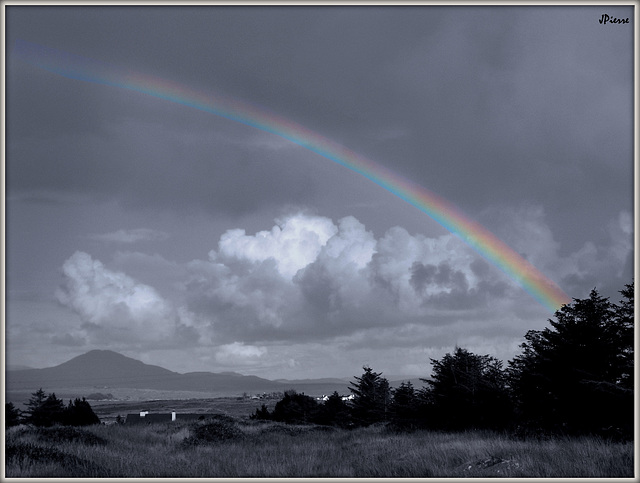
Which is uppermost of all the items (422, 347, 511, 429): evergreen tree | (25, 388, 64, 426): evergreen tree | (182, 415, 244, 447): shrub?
(422, 347, 511, 429): evergreen tree

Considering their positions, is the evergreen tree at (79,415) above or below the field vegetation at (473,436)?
below

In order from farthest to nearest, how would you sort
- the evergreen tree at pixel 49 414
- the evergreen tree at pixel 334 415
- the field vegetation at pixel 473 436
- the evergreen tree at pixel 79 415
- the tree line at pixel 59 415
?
the evergreen tree at pixel 334 415 < the evergreen tree at pixel 49 414 < the tree line at pixel 59 415 < the evergreen tree at pixel 79 415 < the field vegetation at pixel 473 436

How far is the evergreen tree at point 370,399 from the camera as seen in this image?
48.7 m

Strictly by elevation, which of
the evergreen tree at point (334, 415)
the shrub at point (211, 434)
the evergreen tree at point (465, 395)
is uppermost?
the evergreen tree at point (465, 395)

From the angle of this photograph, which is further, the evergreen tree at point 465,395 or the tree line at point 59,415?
the tree line at point 59,415

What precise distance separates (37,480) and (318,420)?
41340mm

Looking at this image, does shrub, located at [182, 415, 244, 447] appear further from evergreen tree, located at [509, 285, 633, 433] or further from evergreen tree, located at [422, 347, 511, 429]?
evergreen tree, located at [509, 285, 633, 433]

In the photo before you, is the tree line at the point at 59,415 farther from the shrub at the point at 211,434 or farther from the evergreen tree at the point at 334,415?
the evergreen tree at the point at 334,415

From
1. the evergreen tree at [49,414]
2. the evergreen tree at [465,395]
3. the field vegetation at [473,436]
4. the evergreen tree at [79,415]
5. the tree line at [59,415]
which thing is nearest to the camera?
the field vegetation at [473,436]

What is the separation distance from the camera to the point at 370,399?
5044 cm

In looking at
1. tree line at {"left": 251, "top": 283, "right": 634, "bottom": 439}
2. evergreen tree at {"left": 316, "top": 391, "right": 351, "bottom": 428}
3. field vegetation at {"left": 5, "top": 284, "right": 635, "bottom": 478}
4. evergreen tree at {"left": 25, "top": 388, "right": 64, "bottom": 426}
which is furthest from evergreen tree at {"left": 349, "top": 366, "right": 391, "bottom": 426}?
evergreen tree at {"left": 25, "top": 388, "right": 64, "bottom": 426}

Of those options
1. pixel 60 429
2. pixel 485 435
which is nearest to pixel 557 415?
pixel 485 435

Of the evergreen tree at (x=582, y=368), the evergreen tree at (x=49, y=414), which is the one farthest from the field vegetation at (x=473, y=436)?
the evergreen tree at (x=49, y=414)

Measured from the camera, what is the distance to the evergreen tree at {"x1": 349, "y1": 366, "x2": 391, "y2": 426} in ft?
160
